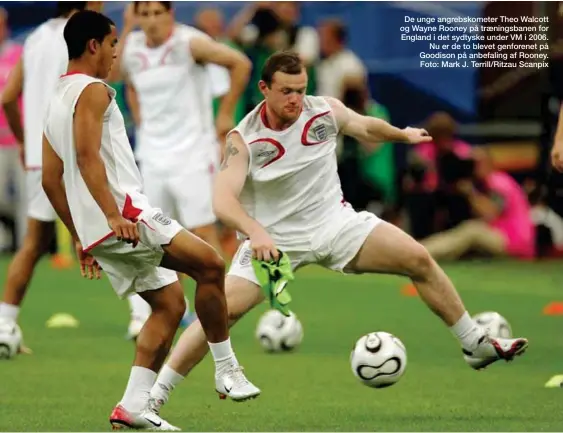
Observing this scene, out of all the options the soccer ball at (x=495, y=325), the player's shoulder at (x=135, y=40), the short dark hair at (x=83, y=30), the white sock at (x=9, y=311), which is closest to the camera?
the short dark hair at (x=83, y=30)

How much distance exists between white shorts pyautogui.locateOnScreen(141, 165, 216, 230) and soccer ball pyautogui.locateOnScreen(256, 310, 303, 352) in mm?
1520

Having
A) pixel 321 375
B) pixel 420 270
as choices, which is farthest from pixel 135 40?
pixel 420 270

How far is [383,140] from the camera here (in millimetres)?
9195

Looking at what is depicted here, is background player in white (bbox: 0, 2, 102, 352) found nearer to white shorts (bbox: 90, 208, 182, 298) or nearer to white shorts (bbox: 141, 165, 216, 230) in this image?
white shorts (bbox: 141, 165, 216, 230)

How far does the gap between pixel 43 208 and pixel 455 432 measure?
4.52m

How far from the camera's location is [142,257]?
794 cm

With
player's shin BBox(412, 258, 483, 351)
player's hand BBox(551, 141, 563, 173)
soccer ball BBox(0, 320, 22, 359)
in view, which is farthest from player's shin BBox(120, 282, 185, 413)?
soccer ball BBox(0, 320, 22, 359)

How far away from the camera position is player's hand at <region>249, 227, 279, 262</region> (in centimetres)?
833

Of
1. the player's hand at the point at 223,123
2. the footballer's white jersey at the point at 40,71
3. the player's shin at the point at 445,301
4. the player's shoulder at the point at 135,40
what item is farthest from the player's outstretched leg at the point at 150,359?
the player's shoulder at the point at 135,40

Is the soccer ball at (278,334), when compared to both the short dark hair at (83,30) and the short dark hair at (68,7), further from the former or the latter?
the short dark hair at (83,30)

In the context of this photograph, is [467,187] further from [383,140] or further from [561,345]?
[383,140]

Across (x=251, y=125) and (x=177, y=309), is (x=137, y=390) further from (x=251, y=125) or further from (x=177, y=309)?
(x=251, y=125)

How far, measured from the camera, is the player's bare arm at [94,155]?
7.66m

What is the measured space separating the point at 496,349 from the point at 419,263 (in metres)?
0.69
